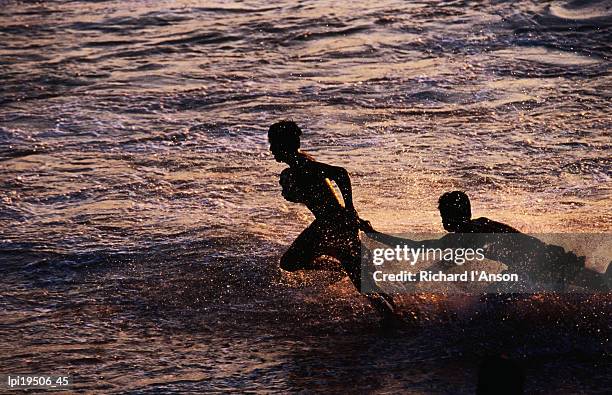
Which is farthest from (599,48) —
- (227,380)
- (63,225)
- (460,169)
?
(227,380)

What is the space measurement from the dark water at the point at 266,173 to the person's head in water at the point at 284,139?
1263 mm

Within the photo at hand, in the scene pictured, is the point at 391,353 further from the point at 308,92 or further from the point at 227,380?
the point at 308,92

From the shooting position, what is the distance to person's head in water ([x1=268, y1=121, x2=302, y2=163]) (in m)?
7.32

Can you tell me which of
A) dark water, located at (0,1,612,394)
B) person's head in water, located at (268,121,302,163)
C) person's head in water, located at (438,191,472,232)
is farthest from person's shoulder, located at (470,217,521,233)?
person's head in water, located at (268,121,302,163)

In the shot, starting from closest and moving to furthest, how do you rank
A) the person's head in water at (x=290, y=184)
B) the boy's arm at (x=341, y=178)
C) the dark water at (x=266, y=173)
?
1. the boy's arm at (x=341, y=178)
2. the person's head in water at (x=290, y=184)
3. the dark water at (x=266, y=173)

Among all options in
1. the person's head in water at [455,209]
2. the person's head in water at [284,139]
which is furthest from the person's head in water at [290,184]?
the person's head in water at [455,209]

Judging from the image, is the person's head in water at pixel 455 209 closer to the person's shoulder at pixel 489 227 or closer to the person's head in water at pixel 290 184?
the person's shoulder at pixel 489 227

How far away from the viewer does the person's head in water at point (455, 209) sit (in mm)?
7301

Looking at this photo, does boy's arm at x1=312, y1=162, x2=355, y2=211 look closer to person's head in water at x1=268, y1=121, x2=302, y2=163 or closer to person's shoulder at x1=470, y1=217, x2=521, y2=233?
person's head in water at x1=268, y1=121, x2=302, y2=163

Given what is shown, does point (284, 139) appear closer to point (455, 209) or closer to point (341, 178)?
point (341, 178)

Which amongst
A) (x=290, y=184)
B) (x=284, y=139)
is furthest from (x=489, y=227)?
(x=284, y=139)

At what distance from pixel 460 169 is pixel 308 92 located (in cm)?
305

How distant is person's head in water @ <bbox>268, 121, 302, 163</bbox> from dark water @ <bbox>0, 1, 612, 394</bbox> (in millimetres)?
1263

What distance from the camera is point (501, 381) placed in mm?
4062
